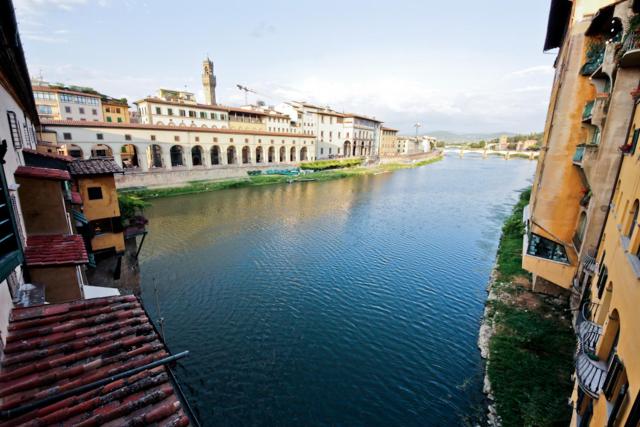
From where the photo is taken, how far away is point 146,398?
Answer: 3.89 metres

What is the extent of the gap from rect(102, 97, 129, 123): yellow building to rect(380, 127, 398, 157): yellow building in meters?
70.2

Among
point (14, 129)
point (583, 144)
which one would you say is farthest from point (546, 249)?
point (14, 129)

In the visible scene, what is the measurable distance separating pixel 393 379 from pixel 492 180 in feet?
214

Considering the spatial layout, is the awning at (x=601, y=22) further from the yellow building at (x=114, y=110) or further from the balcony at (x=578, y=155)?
the yellow building at (x=114, y=110)

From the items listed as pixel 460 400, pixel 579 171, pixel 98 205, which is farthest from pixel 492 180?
pixel 98 205

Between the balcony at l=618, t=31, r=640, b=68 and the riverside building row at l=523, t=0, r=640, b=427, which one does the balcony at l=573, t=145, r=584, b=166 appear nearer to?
the riverside building row at l=523, t=0, r=640, b=427

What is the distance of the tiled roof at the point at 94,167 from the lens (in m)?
13.9

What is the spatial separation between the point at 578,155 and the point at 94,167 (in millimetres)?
21264

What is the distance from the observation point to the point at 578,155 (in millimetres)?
12211

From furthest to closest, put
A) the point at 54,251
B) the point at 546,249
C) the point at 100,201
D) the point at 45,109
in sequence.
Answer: the point at 45,109
the point at 100,201
the point at 546,249
the point at 54,251

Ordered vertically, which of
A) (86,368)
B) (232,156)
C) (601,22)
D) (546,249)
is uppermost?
(601,22)

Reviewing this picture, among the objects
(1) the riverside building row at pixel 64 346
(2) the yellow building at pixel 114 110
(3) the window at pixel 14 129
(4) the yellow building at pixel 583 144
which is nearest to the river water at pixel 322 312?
(4) the yellow building at pixel 583 144

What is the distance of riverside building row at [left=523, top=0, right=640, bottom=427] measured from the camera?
5.31 m

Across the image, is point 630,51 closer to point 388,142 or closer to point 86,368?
point 86,368
